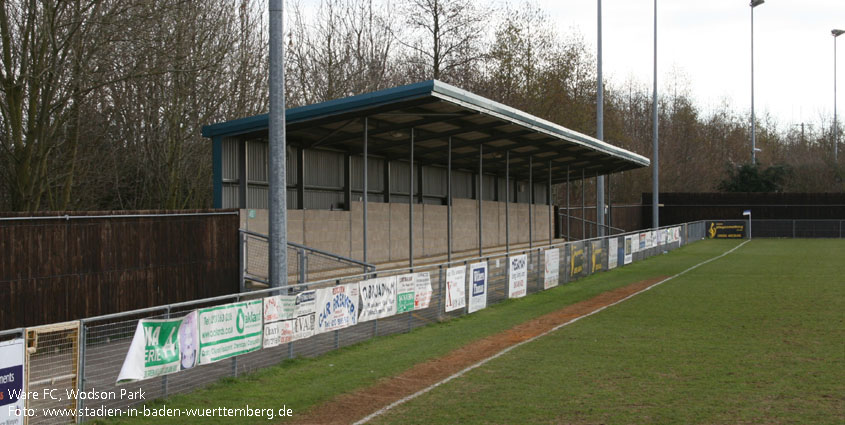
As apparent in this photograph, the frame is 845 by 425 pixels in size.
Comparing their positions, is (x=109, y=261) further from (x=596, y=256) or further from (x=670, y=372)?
(x=596, y=256)

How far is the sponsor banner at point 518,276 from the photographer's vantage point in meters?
21.2

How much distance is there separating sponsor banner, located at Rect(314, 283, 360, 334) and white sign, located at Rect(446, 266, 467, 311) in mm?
3877

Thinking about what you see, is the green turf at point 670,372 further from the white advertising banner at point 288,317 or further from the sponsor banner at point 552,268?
the sponsor banner at point 552,268

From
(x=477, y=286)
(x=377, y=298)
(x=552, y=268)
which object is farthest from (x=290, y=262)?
(x=552, y=268)

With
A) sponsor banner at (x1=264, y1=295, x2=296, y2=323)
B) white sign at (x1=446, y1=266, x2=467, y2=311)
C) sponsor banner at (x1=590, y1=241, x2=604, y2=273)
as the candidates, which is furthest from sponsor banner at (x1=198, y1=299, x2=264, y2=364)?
sponsor banner at (x1=590, y1=241, x2=604, y2=273)

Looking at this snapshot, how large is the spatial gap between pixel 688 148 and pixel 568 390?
7421cm

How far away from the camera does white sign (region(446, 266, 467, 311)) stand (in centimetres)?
1739

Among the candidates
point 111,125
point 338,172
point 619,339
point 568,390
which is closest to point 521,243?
point 338,172

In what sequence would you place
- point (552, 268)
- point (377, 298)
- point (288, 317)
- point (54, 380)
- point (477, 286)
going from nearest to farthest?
point (54, 380)
point (288, 317)
point (377, 298)
point (477, 286)
point (552, 268)

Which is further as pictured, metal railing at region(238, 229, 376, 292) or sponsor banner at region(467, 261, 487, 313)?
sponsor banner at region(467, 261, 487, 313)

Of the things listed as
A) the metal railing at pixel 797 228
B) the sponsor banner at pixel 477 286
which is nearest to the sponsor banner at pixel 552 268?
the sponsor banner at pixel 477 286

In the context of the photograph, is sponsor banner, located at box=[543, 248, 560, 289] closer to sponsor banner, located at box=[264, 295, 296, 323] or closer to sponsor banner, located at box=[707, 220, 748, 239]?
sponsor banner, located at box=[264, 295, 296, 323]

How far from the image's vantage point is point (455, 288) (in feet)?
58.4

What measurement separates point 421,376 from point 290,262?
30.8 ft
